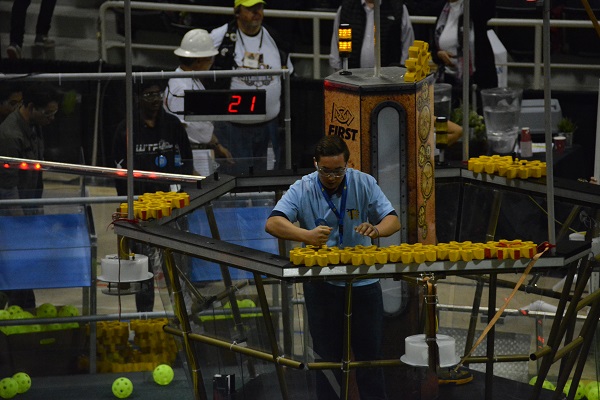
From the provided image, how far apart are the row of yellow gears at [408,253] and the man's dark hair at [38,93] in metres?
4.50

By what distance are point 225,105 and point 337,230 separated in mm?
3113

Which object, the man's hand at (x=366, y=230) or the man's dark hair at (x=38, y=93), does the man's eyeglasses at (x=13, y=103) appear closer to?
the man's dark hair at (x=38, y=93)

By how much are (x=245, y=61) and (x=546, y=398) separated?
5415mm

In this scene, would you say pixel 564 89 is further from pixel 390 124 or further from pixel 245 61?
pixel 390 124

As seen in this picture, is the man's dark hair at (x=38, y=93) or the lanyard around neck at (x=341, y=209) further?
the man's dark hair at (x=38, y=93)

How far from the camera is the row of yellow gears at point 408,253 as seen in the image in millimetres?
6582

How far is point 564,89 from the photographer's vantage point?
13.5 metres

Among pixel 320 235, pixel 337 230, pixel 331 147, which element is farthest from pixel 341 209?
pixel 320 235

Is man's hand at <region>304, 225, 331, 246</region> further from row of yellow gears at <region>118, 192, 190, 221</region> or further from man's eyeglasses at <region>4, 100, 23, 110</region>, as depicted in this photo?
man's eyeglasses at <region>4, 100, 23, 110</region>

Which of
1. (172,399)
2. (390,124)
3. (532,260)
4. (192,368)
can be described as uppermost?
(390,124)

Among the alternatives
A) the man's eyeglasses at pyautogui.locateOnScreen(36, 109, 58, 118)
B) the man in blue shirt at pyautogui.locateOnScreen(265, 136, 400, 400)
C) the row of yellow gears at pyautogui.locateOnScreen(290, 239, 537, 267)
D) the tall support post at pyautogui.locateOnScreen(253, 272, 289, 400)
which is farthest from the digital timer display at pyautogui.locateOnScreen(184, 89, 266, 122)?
the row of yellow gears at pyautogui.locateOnScreen(290, 239, 537, 267)

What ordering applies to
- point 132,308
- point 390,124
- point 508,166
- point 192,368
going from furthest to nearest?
point 132,308, point 508,166, point 390,124, point 192,368

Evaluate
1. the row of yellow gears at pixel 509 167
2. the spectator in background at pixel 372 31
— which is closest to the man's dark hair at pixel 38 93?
the spectator in background at pixel 372 31

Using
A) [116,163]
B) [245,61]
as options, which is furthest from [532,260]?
[245,61]
